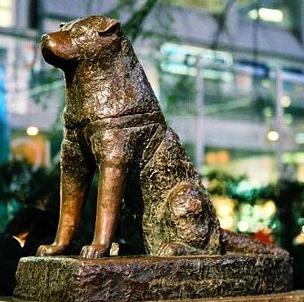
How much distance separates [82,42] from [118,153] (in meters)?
0.42

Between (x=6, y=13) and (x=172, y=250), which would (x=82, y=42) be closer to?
(x=172, y=250)

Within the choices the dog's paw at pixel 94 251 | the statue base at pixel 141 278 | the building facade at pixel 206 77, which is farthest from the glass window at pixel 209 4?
the dog's paw at pixel 94 251

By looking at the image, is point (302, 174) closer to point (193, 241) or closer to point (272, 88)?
point (272, 88)

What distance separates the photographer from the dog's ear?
2.58m

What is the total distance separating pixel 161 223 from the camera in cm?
269

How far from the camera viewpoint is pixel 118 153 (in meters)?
2.52

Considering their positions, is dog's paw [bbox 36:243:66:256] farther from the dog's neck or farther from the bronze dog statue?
the dog's neck

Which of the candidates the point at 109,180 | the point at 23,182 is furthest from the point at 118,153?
the point at 23,182

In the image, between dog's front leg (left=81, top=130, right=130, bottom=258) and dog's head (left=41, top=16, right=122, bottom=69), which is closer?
dog's front leg (left=81, top=130, right=130, bottom=258)

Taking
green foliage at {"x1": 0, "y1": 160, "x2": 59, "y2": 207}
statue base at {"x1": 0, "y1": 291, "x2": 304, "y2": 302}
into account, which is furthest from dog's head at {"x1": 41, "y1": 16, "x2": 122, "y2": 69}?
green foliage at {"x1": 0, "y1": 160, "x2": 59, "y2": 207}

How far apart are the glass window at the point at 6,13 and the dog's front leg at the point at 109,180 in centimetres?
353

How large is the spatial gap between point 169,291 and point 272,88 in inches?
197

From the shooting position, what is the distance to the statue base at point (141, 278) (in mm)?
2281

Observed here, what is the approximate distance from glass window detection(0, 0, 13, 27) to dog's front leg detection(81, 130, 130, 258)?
11.6ft
